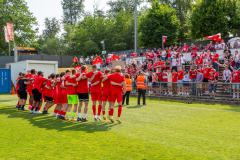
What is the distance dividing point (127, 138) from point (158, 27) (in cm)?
4066

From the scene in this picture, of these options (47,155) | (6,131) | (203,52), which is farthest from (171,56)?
(47,155)

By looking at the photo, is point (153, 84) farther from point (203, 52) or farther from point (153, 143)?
point (153, 143)

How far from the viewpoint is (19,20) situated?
66.4 m

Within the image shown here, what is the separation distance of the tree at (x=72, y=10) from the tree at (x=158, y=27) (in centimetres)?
5257

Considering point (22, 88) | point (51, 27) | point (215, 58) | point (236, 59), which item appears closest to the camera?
point (22, 88)

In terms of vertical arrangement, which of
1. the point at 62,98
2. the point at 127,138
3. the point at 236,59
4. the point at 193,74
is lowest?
the point at 127,138

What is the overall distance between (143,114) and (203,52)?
13104mm

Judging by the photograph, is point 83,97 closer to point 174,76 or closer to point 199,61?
point 174,76

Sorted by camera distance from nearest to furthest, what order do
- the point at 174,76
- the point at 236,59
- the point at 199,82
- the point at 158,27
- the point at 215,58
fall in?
the point at 199,82
the point at 236,59
the point at 174,76
the point at 215,58
the point at 158,27

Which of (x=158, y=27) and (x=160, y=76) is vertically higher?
(x=158, y=27)

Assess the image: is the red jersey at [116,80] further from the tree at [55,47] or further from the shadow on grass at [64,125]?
the tree at [55,47]

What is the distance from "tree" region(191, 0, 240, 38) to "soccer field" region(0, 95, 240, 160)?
95.4ft

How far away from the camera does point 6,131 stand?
12609 mm

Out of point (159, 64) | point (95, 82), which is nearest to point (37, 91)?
point (95, 82)
